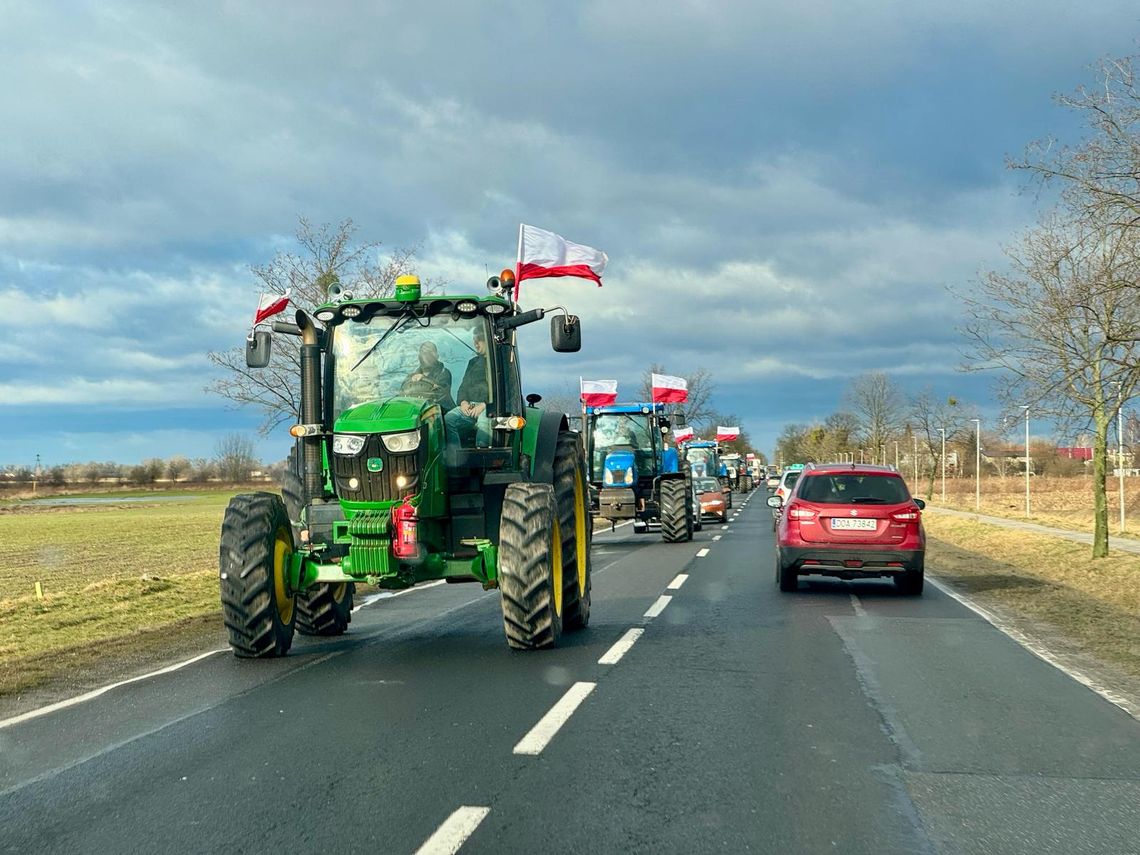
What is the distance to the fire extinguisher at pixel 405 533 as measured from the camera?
27.0ft

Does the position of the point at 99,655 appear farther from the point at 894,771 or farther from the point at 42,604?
the point at 894,771

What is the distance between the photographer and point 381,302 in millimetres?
9336

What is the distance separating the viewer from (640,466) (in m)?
24.2

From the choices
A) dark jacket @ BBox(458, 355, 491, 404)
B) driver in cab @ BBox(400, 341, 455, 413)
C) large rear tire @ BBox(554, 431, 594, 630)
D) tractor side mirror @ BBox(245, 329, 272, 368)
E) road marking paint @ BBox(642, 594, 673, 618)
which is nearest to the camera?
tractor side mirror @ BBox(245, 329, 272, 368)

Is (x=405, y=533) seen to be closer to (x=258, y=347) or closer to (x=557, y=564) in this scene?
(x=557, y=564)

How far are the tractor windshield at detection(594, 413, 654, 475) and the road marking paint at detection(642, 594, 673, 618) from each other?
10.7 m

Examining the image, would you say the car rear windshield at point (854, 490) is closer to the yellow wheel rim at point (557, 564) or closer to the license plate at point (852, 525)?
the license plate at point (852, 525)

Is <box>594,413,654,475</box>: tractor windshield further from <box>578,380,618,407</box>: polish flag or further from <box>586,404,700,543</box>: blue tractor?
<box>578,380,618,407</box>: polish flag

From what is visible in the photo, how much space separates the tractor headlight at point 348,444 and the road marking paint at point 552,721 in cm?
249

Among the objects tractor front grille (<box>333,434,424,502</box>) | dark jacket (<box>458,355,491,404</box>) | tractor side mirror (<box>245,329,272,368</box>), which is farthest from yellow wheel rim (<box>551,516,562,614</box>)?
tractor side mirror (<box>245,329,272,368</box>)

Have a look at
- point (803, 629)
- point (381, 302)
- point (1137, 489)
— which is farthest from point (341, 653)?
point (1137, 489)

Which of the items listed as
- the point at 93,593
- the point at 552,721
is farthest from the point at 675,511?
the point at 552,721

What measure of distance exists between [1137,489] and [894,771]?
4687cm

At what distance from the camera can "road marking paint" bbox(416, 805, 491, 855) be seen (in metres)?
4.13
